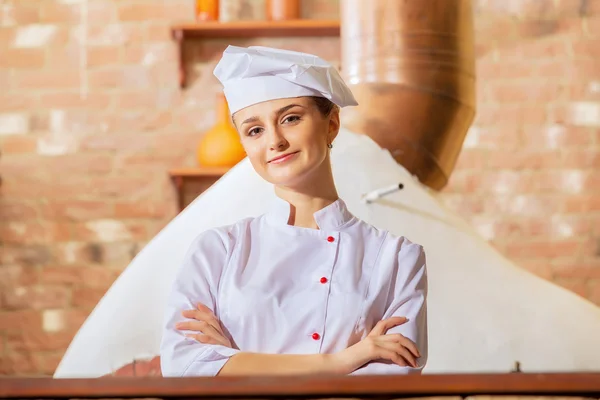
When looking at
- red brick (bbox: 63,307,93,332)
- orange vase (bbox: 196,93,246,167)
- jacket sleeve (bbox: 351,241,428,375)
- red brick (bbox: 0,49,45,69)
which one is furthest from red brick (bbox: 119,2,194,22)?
jacket sleeve (bbox: 351,241,428,375)

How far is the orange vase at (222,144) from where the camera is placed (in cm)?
182

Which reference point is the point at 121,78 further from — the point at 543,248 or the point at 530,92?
the point at 543,248

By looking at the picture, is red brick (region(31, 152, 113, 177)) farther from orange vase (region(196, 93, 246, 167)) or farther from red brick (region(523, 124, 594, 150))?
red brick (region(523, 124, 594, 150))

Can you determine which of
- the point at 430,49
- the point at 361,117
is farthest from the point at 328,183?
the point at 430,49

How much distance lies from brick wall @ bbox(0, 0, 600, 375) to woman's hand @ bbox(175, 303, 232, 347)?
1.14 m

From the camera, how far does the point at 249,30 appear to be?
6.50 feet

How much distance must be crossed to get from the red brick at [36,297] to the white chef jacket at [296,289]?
115 centimetres

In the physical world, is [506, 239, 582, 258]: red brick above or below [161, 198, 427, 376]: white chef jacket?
below

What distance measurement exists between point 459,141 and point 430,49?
7.0 inches

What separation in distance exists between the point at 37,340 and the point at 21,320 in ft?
0.22

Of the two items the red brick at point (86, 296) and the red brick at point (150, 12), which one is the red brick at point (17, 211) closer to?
the red brick at point (86, 296)

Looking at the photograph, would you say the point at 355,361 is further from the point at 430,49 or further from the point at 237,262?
the point at 430,49

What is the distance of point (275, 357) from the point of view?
0.85 meters

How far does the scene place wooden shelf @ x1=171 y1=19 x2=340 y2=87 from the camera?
195cm
